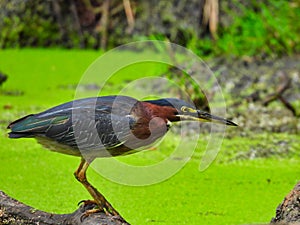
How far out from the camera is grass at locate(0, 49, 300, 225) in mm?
2965

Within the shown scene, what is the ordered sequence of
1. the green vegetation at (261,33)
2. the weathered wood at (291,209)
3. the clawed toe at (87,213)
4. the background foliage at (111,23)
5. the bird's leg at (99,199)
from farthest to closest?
1. the background foliage at (111,23)
2. the green vegetation at (261,33)
3. the bird's leg at (99,199)
4. the clawed toe at (87,213)
5. the weathered wood at (291,209)

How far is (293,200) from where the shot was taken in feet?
7.29

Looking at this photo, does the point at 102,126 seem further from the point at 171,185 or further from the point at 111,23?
the point at 111,23

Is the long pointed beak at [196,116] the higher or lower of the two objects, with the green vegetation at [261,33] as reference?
higher

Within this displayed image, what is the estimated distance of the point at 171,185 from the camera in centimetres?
337

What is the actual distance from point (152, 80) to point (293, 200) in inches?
140

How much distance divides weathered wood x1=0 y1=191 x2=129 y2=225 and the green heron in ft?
0.44

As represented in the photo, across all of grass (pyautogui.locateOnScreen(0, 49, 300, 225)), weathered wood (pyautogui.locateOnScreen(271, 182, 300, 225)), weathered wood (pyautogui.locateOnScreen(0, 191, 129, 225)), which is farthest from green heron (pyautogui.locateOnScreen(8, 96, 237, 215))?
weathered wood (pyautogui.locateOnScreen(271, 182, 300, 225))

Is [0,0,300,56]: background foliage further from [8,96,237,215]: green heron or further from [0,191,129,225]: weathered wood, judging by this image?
[0,191,129,225]: weathered wood

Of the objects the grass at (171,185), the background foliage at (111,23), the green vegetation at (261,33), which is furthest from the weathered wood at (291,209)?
the background foliage at (111,23)

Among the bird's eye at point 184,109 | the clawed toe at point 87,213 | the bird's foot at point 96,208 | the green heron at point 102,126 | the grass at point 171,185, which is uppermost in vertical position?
the bird's eye at point 184,109

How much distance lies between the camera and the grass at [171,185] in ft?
9.73

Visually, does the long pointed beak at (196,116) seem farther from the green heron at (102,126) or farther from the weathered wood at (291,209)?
the weathered wood at (291,209)

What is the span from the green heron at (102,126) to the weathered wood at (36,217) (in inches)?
5.3
